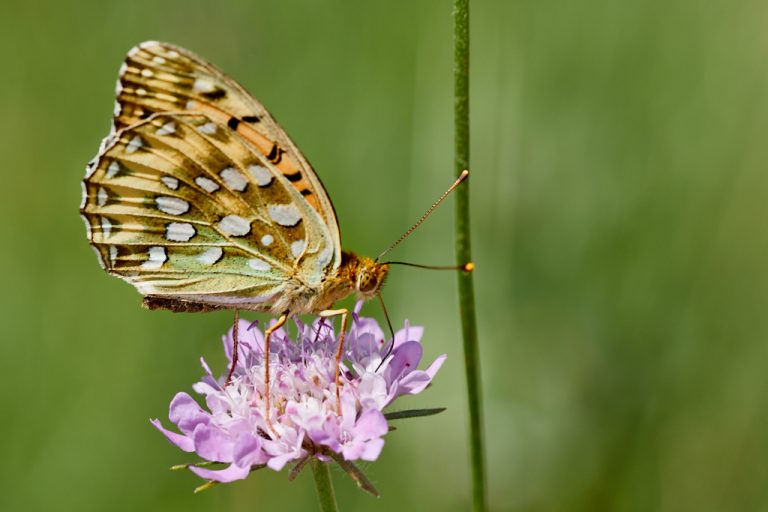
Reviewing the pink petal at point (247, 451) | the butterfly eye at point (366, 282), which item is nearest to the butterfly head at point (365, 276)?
the butterfly eye at point (366, 282)

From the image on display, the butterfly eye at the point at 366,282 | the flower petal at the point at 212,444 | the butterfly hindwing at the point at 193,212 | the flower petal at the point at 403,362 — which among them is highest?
the butterfly hindwing at the point at 193,212

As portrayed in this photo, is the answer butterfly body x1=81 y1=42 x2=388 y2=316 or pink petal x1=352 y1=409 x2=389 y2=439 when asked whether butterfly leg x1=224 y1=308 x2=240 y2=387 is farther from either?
pink petal x1=352 y1=409 x2=389 y2=439

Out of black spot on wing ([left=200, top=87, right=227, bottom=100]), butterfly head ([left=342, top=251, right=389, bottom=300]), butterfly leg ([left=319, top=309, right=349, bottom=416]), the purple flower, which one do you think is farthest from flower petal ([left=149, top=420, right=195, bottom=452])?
black spot on wing ([left=200, top=87, right=227, bottom=100])

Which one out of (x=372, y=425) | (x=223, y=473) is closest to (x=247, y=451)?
(x=223, y=473)

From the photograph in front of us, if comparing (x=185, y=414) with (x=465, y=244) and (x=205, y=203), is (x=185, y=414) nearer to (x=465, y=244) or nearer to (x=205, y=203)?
(x=205, y=203)

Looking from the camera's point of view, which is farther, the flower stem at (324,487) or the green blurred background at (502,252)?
the green blurred background at (502,252)

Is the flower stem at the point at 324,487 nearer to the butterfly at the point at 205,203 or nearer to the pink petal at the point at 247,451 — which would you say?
the pink petal at the point at 247,451

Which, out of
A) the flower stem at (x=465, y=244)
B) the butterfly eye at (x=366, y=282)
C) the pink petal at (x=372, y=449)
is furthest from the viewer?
the butterfly eye at (x=366, y=282)
